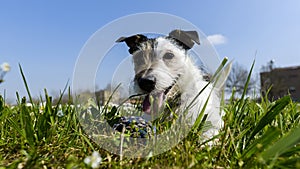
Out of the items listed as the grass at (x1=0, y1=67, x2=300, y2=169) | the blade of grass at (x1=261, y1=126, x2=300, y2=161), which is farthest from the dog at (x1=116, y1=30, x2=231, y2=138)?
the blade of grass at (x1=261, y1=126, x2=300, y2=161)

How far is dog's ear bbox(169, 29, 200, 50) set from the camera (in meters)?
2.09

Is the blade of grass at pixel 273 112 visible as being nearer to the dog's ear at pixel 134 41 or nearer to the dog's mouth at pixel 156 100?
the dog's mouth at pixel 156 100

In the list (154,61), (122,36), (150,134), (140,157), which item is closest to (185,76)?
(154,61)

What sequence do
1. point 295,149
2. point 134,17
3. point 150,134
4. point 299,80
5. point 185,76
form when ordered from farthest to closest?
1. point 299,80
2. point 185,76
3. point 134,17
4. point 150,134
5. point 295,149

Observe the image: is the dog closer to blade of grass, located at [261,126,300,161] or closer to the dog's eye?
the dog's eye

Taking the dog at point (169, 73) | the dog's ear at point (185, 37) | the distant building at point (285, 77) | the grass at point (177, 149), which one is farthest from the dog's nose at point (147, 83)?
the distant building at point (285, 77)

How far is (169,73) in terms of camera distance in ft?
7.19

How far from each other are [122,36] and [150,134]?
75 centimetres

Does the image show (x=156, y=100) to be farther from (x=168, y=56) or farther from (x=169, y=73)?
(x=168, y=56)

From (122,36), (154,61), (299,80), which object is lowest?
(299,80)

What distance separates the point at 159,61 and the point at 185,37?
28 cm

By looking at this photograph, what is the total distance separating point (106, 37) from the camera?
5.25 ft

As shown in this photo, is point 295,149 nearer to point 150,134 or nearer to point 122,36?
point 150,134

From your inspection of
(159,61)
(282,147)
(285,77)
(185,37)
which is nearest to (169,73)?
(159,61)
